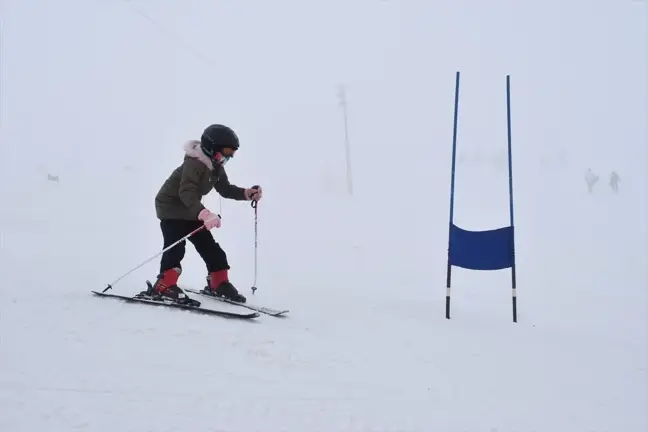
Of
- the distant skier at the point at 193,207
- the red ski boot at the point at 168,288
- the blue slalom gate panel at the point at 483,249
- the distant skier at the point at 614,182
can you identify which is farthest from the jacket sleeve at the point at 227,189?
the distant skier at the point at 614,182

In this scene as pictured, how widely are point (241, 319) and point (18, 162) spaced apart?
22.6 m

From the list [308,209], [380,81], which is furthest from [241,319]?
[380,81]

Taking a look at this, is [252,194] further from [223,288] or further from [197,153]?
[223,288]

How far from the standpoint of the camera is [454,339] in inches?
197

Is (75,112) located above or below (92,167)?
above

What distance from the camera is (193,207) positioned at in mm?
5023

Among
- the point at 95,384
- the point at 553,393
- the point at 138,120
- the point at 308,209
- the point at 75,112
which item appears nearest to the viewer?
the point at 95,384

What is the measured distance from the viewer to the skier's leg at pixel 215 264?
539 centimetres

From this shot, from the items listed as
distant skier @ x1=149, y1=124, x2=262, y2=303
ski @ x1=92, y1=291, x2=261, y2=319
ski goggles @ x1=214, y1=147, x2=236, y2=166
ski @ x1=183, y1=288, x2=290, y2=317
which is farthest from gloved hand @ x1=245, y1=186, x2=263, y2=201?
ski @ x1=92, y1=291, x2=261, y2=319

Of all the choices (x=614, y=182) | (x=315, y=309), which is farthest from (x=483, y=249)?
(x=614, y=182)

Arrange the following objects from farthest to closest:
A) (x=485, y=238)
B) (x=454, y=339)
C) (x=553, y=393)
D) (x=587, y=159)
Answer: (x=587, y=159), (x=485, y=238), (x=454, y=339), (x=553, y=393)

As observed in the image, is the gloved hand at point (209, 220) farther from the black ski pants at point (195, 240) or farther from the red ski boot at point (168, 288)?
the red ski boot at point (168, 288)

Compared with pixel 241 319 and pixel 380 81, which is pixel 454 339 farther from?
pixel 380 81

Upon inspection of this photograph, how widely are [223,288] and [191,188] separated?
39.6 inches
